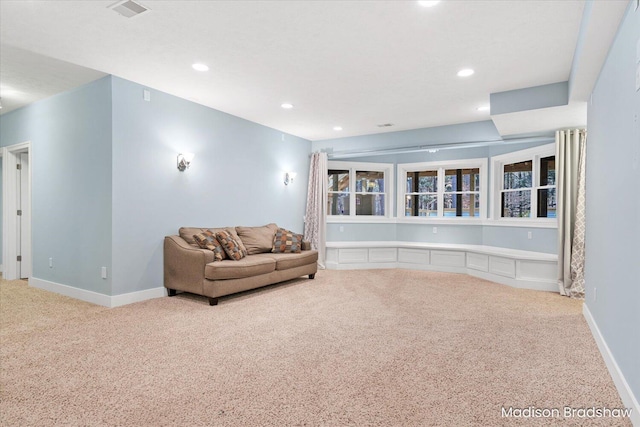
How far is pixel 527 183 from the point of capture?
576 centimetres

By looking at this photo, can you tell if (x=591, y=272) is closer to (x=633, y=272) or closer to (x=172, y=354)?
(x=633, y=272)

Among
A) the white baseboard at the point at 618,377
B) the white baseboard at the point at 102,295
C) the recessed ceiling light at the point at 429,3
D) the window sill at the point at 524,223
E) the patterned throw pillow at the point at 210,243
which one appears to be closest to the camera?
the white baseboard at the point at 618,377

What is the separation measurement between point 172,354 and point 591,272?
3787 millimetres

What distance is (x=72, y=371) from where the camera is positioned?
2375 millimetres

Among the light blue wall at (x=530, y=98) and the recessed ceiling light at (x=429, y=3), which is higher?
the recessed ceiling light at (x=429, y=3)

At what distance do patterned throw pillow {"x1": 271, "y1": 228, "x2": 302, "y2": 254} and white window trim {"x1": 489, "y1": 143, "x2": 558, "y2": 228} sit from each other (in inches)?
137

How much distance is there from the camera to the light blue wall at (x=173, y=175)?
404 cm

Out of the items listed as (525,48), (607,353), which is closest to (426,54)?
(525,48)

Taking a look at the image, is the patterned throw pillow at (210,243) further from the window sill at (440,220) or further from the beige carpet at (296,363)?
the window sill at (440,220)

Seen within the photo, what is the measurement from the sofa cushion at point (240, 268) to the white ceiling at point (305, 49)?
215 centimetres

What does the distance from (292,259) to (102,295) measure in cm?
240

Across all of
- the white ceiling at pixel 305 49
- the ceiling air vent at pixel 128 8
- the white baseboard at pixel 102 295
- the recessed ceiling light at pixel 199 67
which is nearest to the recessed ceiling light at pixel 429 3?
the white ceiling at pixel 305 49

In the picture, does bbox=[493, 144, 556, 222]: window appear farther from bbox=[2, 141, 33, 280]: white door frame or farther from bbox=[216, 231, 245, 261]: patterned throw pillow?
bbox=[2, 141, 33, 280]: white door frame

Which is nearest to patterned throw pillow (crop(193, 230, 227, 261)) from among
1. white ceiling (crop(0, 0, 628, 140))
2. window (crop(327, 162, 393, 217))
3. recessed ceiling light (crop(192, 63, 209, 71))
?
white ceiling (crop(0, 0, 628, 140))
